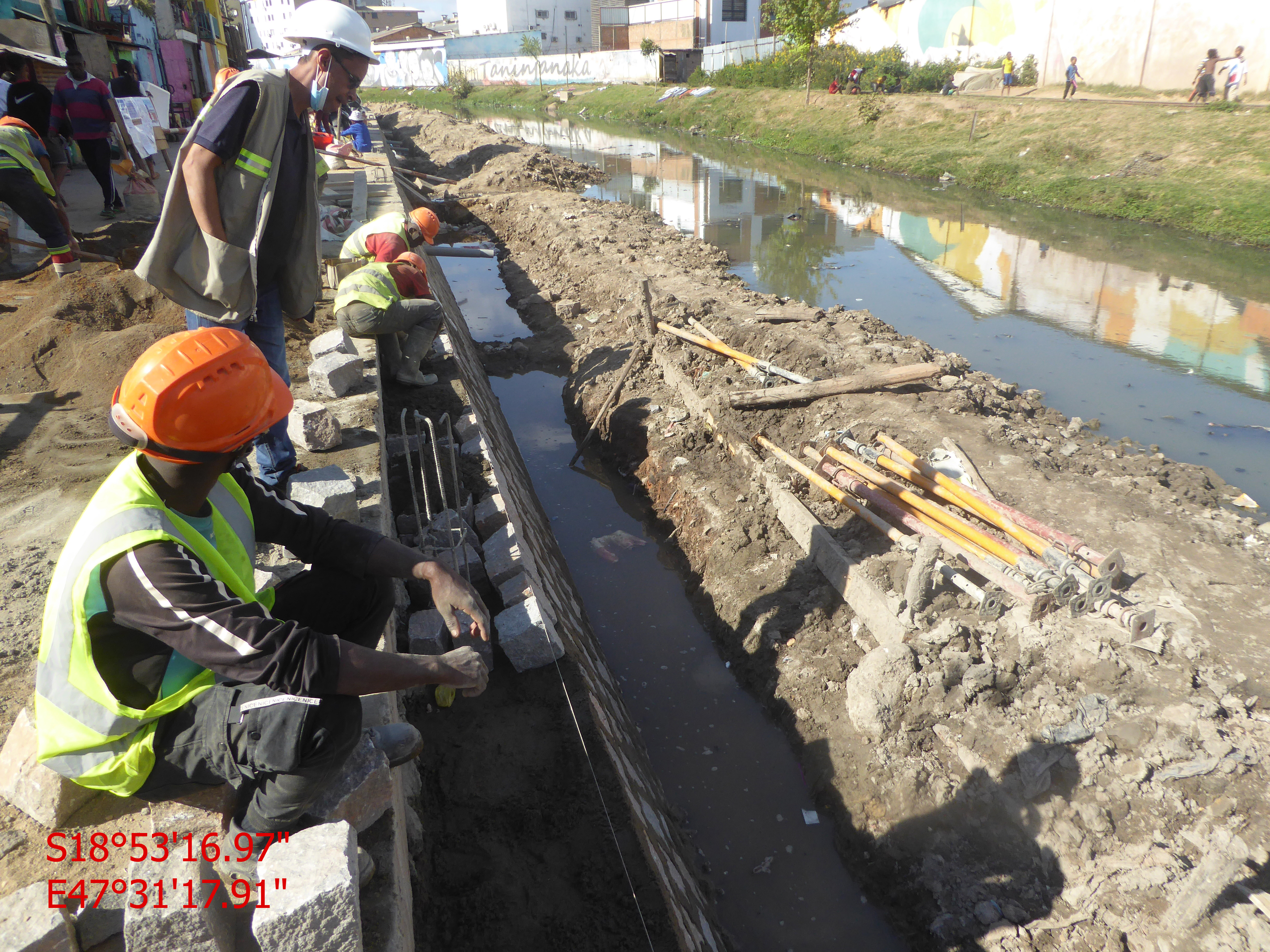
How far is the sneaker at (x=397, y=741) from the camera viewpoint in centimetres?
232

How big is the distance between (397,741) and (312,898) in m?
0.74

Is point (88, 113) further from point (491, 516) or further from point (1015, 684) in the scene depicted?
point (1015, 684)

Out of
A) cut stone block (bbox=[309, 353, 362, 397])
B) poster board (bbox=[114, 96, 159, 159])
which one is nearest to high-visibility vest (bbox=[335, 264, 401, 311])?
cut stone block (bbox=[309, 353, 362, 397])

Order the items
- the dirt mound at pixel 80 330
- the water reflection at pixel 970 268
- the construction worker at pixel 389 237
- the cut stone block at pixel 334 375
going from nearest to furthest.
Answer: the cut stone block at pixel 334 375, the dirt mound at pixel 80 330, the construction worker at pixel 389 237, the water reflection at pixel 970 268

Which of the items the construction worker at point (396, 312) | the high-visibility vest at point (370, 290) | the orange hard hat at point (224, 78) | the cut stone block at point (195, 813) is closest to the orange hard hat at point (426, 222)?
the construction worker at point (396, 312)

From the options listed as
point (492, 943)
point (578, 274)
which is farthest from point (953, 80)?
point (492, 943)

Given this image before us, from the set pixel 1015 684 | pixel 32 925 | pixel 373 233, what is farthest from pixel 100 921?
pixel 373 233

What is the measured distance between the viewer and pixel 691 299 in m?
8.73

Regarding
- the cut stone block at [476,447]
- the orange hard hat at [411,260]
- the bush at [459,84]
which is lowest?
the cut stone block at [476,447]

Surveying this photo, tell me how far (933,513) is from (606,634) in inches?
89.6

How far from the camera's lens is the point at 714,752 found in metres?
4.18

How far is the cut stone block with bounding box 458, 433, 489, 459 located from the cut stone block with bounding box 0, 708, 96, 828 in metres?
3.35

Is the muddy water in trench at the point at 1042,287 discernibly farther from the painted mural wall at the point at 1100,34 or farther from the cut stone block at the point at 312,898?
the painted mural wall at the point at 1100,34

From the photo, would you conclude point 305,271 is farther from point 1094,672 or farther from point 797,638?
point 1094,672
